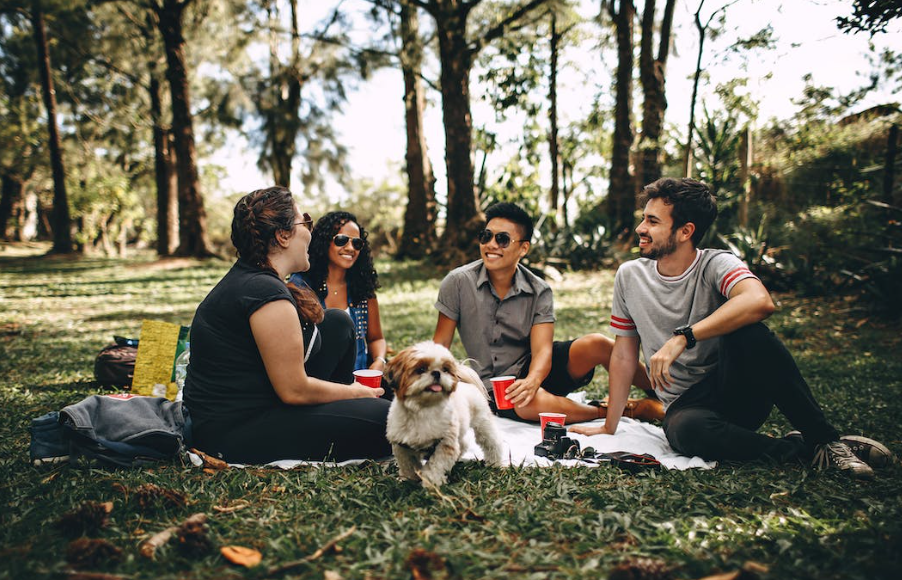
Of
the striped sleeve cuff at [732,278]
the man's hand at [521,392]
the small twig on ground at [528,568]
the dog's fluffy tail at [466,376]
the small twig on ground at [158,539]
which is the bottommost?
the small twig on ground at [528,568]

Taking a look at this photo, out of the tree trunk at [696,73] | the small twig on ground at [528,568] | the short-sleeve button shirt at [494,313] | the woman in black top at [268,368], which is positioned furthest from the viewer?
the tree trunk at [696,73]

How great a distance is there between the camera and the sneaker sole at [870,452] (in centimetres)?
297

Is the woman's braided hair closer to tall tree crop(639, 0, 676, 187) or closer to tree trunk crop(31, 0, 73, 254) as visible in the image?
tall tree crop(639, 0, 676, 187)

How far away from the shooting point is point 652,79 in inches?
557

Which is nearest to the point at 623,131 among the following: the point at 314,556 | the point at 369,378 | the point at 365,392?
the point at 369,378

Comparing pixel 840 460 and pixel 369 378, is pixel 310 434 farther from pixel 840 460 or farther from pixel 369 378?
pixel 840 460

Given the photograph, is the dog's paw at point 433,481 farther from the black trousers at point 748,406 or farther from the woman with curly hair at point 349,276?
the woman with curly hair at point 349,276

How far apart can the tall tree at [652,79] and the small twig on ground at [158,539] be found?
13.9 meters

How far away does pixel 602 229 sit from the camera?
575 inches

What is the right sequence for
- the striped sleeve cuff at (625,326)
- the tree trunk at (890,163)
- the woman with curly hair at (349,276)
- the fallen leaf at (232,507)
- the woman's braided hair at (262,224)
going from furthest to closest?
the tree trunk at (890,163)
the woman with curly hair at (349,276)
the striped sleeve cuff at (625,326)
the woman's braided hair at (262,224)
the fallen leaf at (232,507)

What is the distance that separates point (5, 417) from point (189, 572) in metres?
3.02

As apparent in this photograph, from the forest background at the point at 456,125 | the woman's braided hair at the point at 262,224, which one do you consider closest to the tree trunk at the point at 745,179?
the forest background at the point at 456,125

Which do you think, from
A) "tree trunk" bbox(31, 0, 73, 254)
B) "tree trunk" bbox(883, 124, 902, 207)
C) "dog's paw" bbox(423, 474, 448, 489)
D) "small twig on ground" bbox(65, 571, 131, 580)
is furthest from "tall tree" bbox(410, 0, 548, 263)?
"tree trunk" bbox(31, 0, 73, 254)

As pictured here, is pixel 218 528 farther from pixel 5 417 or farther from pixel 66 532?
pixel 5 417
